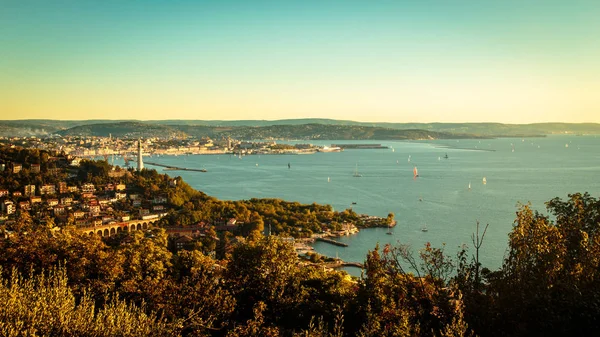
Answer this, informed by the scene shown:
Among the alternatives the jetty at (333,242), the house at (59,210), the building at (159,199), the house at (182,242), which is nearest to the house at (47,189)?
the house at (59,210)

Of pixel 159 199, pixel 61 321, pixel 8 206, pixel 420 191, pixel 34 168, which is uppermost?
pixel 61 321

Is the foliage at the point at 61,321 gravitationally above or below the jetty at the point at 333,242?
above

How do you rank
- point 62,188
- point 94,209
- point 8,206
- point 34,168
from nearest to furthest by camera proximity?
1. point 8,206
2. point 94,209
3. point 62,188
4. point 34,168

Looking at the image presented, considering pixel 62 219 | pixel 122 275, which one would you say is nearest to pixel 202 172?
pixel 62 219

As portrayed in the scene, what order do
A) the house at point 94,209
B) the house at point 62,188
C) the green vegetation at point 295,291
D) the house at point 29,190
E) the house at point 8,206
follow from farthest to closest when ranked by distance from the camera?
the house at point 62,188 → the house at point 29,190 → the house at point 94,209 → the house at point 8,206 → the green vegetation at point 295,291

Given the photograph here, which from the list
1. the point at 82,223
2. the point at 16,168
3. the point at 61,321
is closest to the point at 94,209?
the point at 82,223

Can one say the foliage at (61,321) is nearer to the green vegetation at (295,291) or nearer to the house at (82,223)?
the green vegetation at (295,291)

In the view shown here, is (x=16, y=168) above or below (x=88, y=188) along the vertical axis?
above

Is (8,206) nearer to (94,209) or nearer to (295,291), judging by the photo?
(94,209)

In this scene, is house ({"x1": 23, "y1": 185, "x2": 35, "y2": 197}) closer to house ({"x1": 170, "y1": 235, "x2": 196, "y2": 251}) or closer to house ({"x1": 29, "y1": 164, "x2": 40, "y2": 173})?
house ({"x1": 29, "y1": 164, "x2": 40, "y2": 173})

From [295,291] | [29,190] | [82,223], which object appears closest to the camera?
[295,291]

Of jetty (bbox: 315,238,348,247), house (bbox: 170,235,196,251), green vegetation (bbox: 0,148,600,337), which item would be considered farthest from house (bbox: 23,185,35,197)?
green vegetation (bbox: 0,148,600,337)
